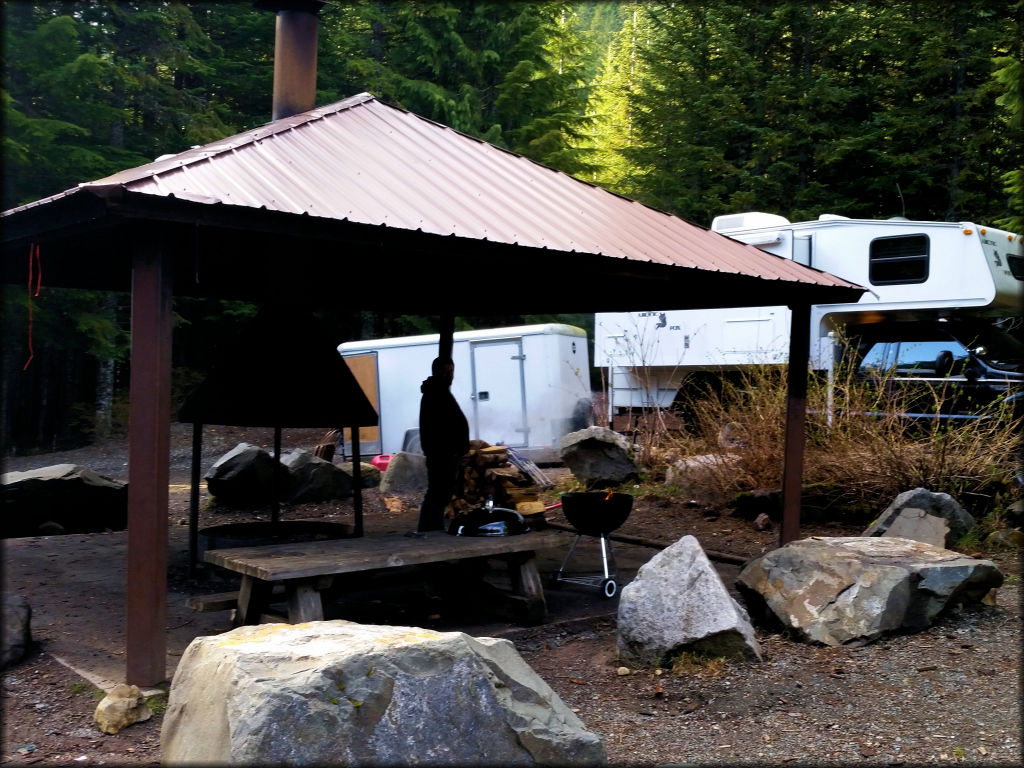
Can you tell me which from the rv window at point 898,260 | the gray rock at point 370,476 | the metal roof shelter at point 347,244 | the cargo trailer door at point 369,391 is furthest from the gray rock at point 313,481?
the rv window at point 898,260

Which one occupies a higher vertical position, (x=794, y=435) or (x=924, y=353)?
(x=924, y=353)

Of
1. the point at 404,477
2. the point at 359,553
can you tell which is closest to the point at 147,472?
the point at 359,553

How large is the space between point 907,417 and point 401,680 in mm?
8005

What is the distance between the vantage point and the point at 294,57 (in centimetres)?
852

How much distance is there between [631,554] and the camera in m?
9.77

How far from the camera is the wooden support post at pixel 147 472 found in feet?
17.0

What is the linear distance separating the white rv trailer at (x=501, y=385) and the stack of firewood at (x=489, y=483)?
441 centimetres

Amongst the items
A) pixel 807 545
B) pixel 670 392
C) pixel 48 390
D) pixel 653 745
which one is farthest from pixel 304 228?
pixel 48 390

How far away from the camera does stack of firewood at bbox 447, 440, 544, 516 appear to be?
1136 cm

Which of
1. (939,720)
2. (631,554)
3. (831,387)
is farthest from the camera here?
(831,387)

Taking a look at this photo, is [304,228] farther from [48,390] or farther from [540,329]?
[48,390]

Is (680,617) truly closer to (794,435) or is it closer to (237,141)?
(794,435)

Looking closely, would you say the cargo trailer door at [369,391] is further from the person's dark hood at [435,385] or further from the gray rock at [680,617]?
the gray rock at [680,617]

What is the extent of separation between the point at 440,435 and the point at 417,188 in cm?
300
